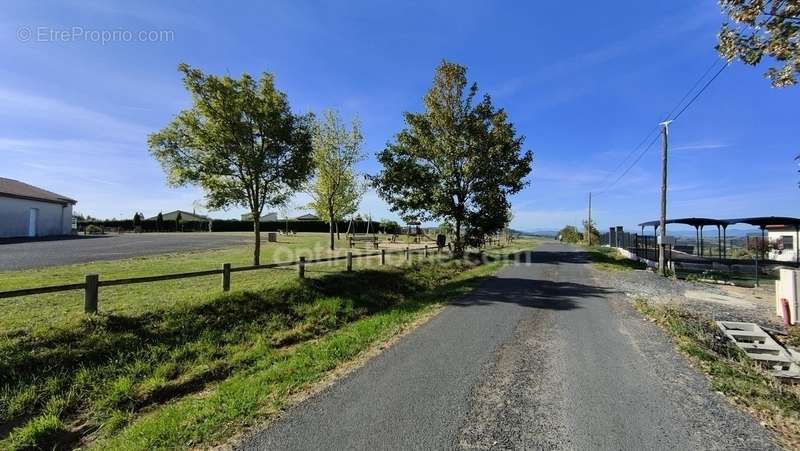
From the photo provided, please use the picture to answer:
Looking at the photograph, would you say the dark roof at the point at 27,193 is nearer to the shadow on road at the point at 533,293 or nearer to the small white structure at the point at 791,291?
the shadow on road at the point at 533,293

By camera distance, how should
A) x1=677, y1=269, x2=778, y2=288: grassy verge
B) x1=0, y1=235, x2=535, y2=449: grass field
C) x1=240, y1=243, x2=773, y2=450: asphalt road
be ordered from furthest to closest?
x1=677, y1=269, x2=778, y2=288: grassy verge < x1=0, y1=235, x2=535, y2=449: grass field < x1=240, y1=243, x2=773, y2=450: asphalt road

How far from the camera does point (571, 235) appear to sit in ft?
225

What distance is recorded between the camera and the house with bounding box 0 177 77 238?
90.3 ft

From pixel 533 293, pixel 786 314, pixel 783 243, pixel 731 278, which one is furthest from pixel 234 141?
pixel 783 243

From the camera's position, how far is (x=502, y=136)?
75.8 feet

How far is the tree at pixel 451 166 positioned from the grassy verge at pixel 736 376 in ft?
47.0

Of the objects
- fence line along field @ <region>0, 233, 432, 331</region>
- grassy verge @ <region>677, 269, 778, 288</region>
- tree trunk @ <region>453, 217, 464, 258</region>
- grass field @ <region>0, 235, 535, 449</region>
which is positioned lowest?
grass field @ <region>0, 235, 535, 449</region>

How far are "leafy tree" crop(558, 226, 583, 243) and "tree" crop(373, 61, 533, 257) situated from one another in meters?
47.4

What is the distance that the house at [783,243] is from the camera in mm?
29766

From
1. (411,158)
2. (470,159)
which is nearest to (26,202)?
(411,158)

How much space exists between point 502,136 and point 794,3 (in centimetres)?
1762

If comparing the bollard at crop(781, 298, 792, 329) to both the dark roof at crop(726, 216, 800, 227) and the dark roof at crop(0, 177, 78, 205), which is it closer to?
the dark roof at crop(726, 216, 800, 227)

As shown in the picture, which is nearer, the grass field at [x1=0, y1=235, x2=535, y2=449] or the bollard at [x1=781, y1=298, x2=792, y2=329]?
the grass field at [x1=0, y1=235, x2=535, y2=449]

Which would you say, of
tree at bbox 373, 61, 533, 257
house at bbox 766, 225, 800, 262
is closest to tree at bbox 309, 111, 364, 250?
tree at bbox 373, 61, 533, 257
